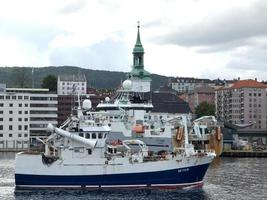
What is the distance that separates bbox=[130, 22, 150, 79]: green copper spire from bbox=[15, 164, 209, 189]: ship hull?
10422 cm

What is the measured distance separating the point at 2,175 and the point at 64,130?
16.1 metres

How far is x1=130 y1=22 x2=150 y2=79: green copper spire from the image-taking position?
161500 millimetres

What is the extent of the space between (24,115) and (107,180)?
98381 mm

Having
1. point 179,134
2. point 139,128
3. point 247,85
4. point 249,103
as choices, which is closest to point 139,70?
point 247,85

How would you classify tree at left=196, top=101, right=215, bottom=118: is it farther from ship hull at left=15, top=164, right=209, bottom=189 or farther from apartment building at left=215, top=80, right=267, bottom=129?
ship hull at left=15, top=164, right=209, bottom=189

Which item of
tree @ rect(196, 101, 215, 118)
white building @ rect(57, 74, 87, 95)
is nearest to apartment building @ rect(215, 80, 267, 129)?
tree @ rect(196, 101, 215, 118)

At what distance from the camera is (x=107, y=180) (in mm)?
56844

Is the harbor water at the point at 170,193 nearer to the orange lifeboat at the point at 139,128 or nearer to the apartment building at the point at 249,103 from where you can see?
the orange lifeboat at the point at 139,128

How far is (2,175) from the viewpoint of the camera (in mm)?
71375

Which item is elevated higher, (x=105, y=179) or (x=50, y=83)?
(x=50, y=83)

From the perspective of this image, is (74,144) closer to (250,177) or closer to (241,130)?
(250,177)

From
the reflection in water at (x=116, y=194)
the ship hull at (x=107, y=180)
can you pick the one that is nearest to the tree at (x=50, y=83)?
the ship hull at (x=107, y=180)

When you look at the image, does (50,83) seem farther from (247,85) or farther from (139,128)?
(139,128)

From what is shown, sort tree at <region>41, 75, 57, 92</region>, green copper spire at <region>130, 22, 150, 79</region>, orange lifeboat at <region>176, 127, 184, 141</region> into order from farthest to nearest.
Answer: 1. tree at <region>41, 75, 57, 92</region>
2. green copper spire at <region>130, 22, 150, 79</region>
3. orange lifeboat at <region>176, 127, 184, 141</region>
